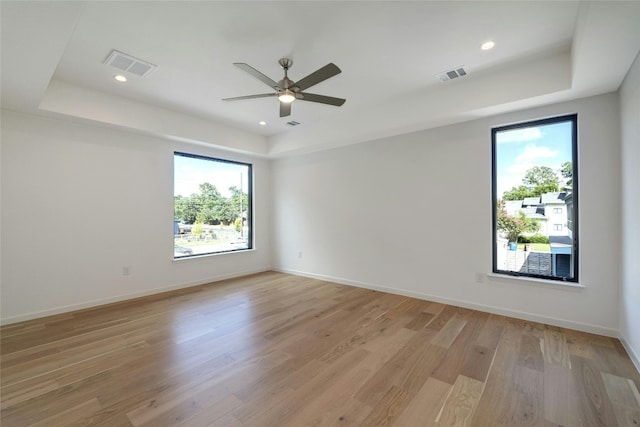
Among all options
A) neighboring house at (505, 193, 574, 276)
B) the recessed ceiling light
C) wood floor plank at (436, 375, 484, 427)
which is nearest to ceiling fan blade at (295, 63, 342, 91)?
the recessed ceiling light

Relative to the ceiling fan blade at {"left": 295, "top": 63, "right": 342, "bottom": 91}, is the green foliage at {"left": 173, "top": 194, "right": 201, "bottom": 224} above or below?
below

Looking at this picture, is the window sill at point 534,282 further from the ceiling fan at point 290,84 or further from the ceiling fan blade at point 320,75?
the ceiling fan blade at point 320,75

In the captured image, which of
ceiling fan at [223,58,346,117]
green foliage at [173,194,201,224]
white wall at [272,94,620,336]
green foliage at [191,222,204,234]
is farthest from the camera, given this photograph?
green foliage at [191,222,204,234]

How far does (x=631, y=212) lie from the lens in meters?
2.49

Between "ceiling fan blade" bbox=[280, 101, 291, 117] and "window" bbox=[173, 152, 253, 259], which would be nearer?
"ceiling fan blade" bbox=[280, 101, 291, 117]

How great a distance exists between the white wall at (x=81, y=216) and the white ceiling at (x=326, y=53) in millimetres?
430

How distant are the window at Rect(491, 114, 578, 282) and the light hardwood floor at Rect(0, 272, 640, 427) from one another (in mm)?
776

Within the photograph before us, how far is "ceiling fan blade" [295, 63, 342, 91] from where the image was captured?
7.75 feet

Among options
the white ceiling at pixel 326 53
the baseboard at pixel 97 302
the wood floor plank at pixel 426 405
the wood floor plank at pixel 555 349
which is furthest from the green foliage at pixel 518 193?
the baseboard at pixel 97 302

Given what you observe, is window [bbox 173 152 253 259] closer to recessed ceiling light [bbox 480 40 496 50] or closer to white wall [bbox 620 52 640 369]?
recessed ceiling light [bbox 480 40 496 50]

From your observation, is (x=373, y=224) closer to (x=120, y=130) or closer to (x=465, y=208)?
(x=465, y=208)

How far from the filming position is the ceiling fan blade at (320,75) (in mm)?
2362

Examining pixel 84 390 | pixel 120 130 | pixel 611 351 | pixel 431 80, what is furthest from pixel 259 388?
pixel 120 130

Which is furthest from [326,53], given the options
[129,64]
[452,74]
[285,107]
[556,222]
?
[556,222]
